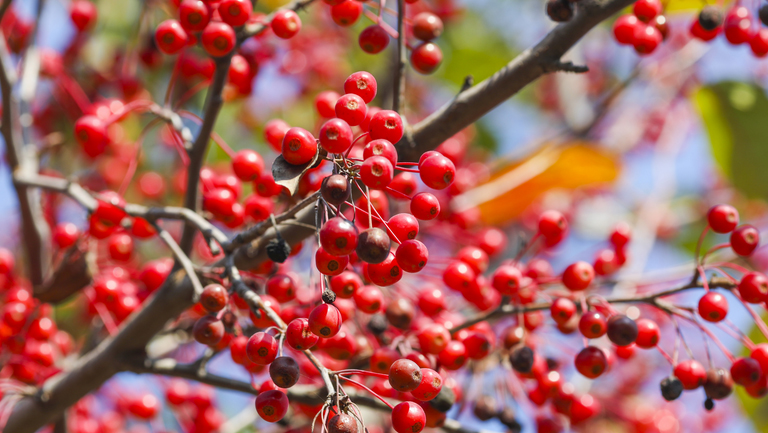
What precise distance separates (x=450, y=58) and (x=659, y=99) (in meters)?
2.25

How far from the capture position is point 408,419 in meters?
1.50

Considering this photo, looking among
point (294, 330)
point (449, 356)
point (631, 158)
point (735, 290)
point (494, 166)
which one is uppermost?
point (294, 330)

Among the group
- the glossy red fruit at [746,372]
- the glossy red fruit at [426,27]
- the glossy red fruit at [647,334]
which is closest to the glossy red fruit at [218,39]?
the glossy red fruit at [426,27]

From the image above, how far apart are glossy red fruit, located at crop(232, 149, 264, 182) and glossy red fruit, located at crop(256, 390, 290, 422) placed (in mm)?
830

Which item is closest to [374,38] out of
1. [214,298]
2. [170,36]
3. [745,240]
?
[170,36]

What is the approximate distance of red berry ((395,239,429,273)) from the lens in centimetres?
143

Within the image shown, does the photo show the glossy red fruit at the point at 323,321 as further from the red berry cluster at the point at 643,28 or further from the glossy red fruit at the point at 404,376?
the red berry cluster at the point at 643,28

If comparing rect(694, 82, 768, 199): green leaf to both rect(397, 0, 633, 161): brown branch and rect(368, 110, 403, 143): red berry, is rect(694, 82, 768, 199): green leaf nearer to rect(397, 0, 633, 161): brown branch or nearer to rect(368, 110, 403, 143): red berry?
rect(397, 0, 633, 161): brown branch

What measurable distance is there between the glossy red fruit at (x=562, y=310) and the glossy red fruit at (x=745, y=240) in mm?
A: 585

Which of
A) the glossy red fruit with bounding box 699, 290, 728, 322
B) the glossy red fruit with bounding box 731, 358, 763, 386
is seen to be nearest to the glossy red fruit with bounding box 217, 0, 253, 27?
the glossy red fruit with bounding box 699, 290, 728, 322

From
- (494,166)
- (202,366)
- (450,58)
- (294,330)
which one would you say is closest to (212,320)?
(294,330)

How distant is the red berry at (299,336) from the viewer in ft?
4.72

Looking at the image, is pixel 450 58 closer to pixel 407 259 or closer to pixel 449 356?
pixel 449 356

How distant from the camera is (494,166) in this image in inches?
156
